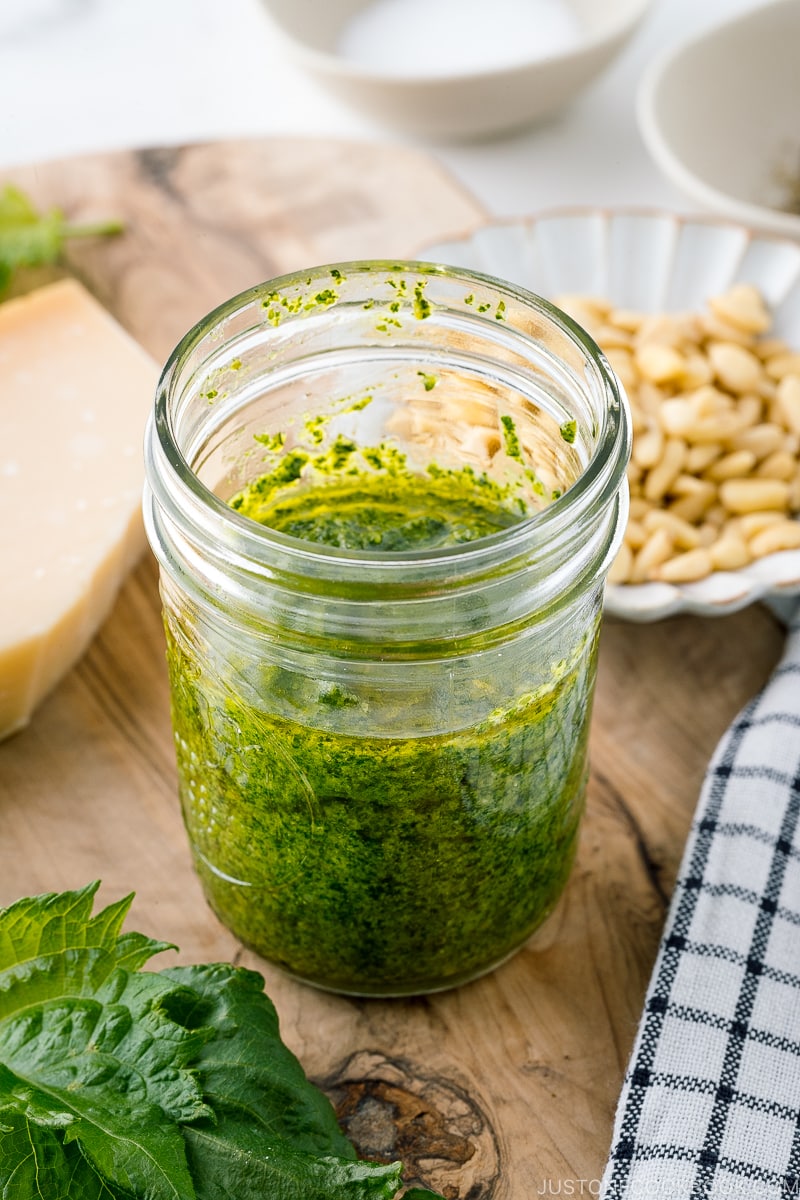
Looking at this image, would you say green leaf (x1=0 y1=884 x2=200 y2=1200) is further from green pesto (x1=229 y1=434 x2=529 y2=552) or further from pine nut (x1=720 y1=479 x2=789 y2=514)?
pine nut (x1=720 y1=479 x2=789 y2=514)

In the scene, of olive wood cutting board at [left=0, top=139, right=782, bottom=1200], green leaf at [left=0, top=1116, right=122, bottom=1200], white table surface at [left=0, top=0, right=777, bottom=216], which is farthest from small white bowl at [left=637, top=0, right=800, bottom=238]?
green leaf at [left=0, top=1116, right=122, bottom=1200]

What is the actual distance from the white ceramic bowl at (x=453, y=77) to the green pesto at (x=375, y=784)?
1.21 metres

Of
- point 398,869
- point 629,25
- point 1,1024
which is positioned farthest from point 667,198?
point 1,1024

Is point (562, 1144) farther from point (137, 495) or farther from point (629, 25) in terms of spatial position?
point (629, 25)

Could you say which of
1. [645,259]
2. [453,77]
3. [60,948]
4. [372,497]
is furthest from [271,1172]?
[453,77]

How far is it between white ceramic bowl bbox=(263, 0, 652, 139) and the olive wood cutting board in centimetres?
55

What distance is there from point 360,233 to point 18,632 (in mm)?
952

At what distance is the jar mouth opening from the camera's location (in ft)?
3.01

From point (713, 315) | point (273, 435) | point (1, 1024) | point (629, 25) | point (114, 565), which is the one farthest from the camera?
point (629, 25)

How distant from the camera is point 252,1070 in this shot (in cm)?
105

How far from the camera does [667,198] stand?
8.31ft

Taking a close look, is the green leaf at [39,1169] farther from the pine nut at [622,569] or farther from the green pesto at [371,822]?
the pine nut at [622,569]

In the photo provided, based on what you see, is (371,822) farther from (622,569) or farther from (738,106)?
(738,106)

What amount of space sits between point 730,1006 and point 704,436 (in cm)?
74
